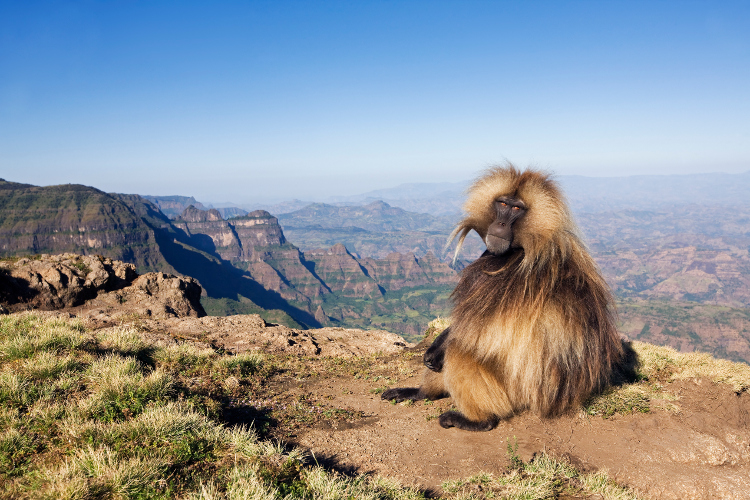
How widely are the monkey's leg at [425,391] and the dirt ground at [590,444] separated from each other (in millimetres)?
219

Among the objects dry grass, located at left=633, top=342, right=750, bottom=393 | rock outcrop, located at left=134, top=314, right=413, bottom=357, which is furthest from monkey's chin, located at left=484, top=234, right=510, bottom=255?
rock outcrop, located at left=134, top=314, right=413, bottom=357

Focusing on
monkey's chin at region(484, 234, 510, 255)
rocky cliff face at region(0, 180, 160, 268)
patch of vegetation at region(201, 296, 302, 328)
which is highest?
monkey's chin at region(484, 234, 510, 255)

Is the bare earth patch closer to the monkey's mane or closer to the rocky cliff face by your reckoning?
the monkey's mane

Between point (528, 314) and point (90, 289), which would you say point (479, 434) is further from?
point (90, 289)

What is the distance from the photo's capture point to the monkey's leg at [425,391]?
22.5 feet

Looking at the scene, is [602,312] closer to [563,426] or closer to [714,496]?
[563,426]

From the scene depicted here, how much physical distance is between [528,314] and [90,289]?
14281 millimetres

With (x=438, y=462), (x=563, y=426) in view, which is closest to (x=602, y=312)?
(x=563, y=426)

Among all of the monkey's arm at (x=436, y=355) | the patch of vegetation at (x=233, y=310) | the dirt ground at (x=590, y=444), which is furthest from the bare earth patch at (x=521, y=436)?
the patch of vegetation at (x=233, y=310)

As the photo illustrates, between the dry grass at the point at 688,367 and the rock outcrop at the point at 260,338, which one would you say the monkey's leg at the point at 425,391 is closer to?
the rock outcrop at the point at 260,338

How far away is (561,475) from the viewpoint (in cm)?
474

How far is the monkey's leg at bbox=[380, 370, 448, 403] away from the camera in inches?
270

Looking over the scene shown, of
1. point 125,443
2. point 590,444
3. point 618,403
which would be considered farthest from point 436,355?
point 125,443

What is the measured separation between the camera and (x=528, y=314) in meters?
4.97
